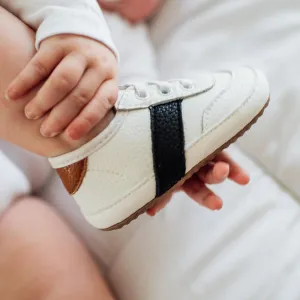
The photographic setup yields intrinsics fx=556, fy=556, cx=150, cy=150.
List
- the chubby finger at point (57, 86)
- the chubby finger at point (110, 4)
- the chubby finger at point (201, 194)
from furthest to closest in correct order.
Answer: the chubby finger at point (110, 4) < the chubby finger at point (201, 194) < the chubby finger at point (57, 86)

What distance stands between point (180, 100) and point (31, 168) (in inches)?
10.1

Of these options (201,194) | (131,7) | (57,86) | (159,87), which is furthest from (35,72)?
(131,7)

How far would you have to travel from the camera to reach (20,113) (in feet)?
1.94

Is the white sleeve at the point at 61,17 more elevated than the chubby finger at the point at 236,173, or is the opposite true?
the white sleeve at the point at 61,17

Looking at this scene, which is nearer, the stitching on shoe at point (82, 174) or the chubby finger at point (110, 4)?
the stitching on shoe at point (82, 174)

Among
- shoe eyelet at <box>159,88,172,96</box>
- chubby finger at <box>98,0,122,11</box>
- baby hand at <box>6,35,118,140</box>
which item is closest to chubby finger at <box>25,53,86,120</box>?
baby hand at <box>6,35,118,140</box>

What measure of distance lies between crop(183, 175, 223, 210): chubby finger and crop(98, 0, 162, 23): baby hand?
1.06 feet

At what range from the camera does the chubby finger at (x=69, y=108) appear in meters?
0.56

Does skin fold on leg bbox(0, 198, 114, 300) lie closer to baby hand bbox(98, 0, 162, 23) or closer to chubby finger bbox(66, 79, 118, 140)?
chubby finger bbox(66, 79, 118, 140)

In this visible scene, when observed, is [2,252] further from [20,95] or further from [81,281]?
[20,95]

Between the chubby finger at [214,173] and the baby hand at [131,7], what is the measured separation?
12.8 inches

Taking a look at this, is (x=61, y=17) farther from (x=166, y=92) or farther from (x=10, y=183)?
(x=10, y=183)

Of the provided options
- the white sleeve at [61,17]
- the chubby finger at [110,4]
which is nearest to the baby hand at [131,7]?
the chubby finger at [110,4]

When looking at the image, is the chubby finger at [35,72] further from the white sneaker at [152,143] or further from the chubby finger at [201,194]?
the chubby finger at [201,194]
